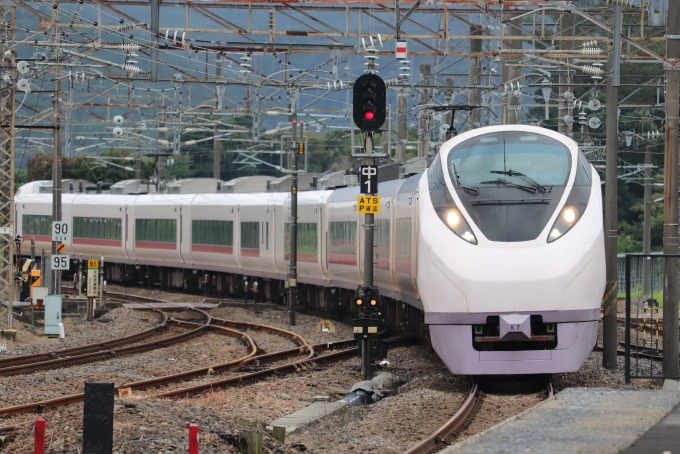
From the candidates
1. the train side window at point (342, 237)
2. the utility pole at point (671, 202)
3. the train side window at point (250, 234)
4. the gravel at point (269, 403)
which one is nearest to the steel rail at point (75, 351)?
the gravel at point (269, 403)

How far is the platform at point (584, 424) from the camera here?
9.80 m

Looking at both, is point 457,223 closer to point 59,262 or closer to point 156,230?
point 59,262

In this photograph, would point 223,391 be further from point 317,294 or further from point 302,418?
point 317,294

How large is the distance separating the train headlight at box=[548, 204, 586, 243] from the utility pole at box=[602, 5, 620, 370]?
123 inches

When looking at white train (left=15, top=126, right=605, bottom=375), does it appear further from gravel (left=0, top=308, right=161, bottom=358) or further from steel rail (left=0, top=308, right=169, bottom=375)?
gravel (left=0, top=308, right=161, bottom=358)

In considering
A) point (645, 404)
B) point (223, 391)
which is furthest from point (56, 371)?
point (645, 404)

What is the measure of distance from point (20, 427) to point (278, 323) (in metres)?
17.8

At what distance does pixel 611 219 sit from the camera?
56.4 ft

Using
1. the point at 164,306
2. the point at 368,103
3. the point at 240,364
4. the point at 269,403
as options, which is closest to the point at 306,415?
the point at 269,403

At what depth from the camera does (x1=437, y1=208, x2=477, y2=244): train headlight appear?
44.8 ft

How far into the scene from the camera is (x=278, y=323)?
94.7 ft

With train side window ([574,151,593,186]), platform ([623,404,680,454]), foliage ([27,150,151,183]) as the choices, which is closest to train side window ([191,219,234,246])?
train side window ([574,151,593,186])

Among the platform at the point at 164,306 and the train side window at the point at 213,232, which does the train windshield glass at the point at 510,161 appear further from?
the train side window at the point at 213,232

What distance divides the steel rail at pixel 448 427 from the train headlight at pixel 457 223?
67.8 inches
